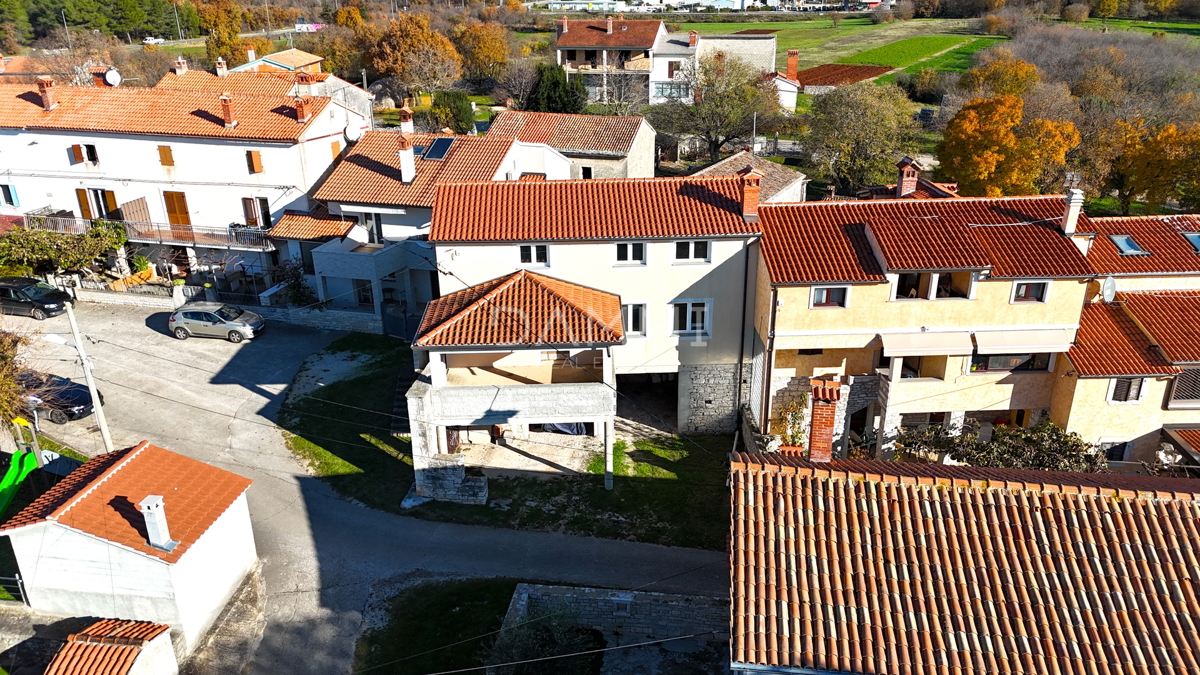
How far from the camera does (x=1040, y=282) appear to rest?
26453 millimetres

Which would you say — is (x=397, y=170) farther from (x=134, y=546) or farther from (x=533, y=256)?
(x=134, y=546)

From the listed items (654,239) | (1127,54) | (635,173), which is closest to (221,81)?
(635,173)

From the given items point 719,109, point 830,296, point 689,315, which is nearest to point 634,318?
point 689,315

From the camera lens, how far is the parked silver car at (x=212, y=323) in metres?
36.0

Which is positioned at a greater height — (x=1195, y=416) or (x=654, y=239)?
(x=654, y=239)

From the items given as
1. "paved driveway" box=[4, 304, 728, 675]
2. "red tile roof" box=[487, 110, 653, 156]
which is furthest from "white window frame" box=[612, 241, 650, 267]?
"red tile roof" box=[487, 110, 653, 156]

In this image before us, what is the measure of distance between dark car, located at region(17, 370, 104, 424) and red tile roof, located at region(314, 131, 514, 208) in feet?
44.8

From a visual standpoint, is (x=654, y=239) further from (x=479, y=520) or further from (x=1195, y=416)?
(x=1195, y=416)

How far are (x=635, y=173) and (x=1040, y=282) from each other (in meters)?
30.0

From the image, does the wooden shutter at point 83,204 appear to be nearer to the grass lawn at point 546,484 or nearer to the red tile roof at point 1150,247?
the grass lawn at point 546,484

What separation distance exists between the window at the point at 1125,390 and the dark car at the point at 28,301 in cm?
4208

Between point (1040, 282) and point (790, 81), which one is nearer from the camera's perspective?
point (1040, 282)

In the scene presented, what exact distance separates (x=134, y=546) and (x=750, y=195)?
20.2 m

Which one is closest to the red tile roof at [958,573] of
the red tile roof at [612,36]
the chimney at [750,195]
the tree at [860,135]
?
the chimney at [750,195]
